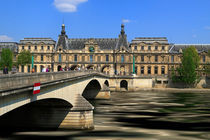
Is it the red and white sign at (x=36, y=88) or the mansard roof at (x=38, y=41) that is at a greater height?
the mansard roof at (x=38, y=41)

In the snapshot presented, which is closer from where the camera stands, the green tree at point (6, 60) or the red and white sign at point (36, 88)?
the red and white sign at point (36, 88)

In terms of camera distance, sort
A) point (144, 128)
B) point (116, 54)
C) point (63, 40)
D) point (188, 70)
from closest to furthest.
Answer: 1. point (144, 128)
2. point (188, 70)
3. point (116, 54)
4. point (63, 40)

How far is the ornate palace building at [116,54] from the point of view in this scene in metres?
118

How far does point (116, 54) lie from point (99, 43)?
9704 mm

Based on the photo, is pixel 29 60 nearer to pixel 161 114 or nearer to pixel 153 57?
pixel 153 57

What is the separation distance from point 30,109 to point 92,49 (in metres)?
88.3

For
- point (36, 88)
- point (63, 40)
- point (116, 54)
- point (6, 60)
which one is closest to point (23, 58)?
point (6, 60)

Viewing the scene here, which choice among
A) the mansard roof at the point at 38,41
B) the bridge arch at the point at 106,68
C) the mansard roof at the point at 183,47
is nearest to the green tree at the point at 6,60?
the mansard roof at the point at 38,41

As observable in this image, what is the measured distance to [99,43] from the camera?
123m

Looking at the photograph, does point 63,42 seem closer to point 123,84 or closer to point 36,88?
point 123,84

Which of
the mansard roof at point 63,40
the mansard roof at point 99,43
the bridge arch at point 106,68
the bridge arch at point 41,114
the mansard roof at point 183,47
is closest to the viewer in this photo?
the bridge arch at point 41,114

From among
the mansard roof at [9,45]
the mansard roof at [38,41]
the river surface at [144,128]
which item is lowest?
the river surface at [144,128]

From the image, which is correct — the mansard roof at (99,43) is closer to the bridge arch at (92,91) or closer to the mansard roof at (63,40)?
the mansard roof at (63,40)

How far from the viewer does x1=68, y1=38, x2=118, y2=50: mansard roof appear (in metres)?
121
